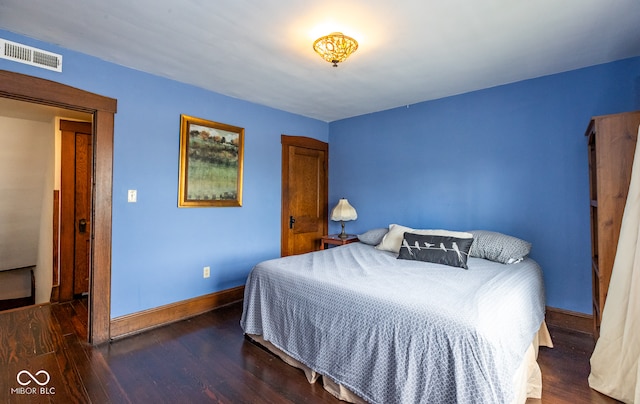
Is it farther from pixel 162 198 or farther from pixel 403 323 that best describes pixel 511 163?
pixel 162 198

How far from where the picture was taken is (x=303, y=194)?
13.9 feet

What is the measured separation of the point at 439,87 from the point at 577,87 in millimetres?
1143

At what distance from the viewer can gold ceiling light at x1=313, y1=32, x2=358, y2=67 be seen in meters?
1.97

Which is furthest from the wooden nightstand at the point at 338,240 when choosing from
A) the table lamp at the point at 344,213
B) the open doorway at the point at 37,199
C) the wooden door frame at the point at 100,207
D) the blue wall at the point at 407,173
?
the open doorway at the point at 37,199

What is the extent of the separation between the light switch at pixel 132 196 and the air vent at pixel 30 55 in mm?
1024

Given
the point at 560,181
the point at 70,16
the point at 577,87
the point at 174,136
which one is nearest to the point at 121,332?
the point at 174,136

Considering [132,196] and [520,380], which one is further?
[132,196]

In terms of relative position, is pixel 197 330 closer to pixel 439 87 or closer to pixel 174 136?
pixel 174 136

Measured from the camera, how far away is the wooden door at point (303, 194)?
13.0ft

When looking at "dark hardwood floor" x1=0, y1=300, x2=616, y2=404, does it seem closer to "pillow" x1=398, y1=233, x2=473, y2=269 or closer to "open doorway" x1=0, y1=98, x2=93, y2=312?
"pillow" x1=398, y1=233, x2=473, y2=269

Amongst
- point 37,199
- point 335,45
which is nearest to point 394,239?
point 335,45

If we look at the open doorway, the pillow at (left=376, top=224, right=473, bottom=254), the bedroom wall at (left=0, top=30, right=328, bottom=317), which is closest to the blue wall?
the bedroom wall at (left=0, top=30, right=328, bottom=317)
